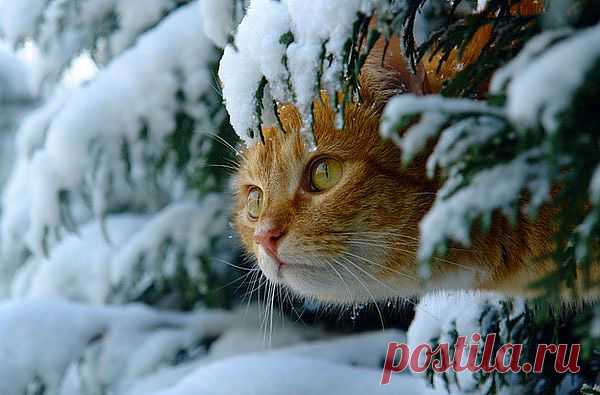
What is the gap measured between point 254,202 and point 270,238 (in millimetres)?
182

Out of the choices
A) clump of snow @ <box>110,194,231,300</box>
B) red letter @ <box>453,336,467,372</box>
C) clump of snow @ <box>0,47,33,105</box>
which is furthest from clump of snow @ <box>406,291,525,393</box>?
clump of snow @ <box>0,47,33,105</box>

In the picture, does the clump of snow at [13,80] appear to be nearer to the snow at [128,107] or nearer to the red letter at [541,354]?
the snow at [128,107]

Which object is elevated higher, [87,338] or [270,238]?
[270,238]

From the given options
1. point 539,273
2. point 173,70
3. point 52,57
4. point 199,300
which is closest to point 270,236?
point 539,273

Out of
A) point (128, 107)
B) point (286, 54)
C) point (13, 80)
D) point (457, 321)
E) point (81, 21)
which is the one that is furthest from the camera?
point (13, 80)

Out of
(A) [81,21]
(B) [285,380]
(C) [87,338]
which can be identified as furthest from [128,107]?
(B) [285,380]

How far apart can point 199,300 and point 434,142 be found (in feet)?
4.62

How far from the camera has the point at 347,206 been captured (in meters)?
→ 0.93

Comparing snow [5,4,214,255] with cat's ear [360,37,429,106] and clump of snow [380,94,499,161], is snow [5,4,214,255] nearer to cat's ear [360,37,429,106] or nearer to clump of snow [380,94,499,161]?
cat's ear [360,37,429,106]

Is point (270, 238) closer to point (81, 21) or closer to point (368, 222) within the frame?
point (368, 222)

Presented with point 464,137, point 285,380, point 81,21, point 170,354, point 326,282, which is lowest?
point 170,354

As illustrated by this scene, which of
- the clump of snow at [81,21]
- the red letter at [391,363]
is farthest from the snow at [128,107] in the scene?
the red letter at [391,363]

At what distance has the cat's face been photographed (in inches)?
36.2

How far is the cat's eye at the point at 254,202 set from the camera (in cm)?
112
